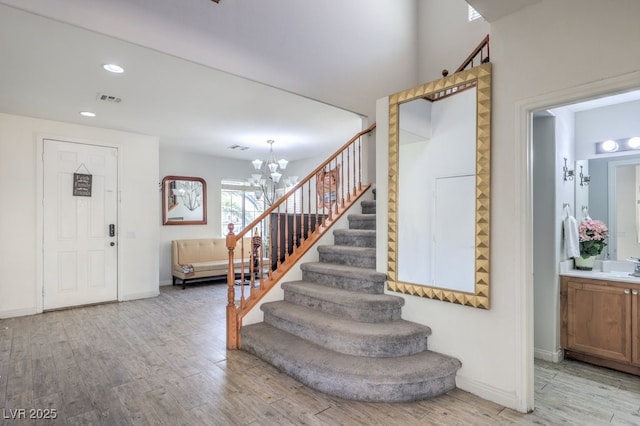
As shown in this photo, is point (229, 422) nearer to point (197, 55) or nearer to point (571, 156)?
point (197, 55)

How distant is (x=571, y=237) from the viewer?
324cm

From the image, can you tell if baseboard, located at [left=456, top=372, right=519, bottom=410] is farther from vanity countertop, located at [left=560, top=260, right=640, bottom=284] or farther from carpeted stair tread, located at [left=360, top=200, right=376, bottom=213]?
carpeted stair tread, located at [left=360, top=200, right=376, bottom=213]

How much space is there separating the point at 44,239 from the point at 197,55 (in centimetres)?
374

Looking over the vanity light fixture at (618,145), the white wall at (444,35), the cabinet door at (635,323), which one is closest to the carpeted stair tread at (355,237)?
the cabinet door at (635,323)

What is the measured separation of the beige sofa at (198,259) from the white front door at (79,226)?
131cm

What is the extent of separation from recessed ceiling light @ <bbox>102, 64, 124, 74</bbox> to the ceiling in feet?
0.19

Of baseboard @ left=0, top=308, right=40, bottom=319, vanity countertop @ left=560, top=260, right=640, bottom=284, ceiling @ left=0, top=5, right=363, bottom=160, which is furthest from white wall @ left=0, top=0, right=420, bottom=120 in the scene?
baseboard @ left=0, top=308, right=40, bottom=319

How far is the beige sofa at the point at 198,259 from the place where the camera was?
21.4ft

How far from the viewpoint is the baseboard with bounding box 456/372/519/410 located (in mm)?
2330

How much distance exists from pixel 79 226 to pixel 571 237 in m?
6.44

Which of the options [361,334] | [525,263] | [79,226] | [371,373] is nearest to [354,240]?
[361,334]

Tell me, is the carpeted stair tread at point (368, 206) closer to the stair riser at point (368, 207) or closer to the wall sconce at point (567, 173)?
the stair riser at point (368, 207)

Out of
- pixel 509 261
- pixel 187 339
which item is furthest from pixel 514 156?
pixel 187 339

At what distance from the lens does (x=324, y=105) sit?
4.47 m
